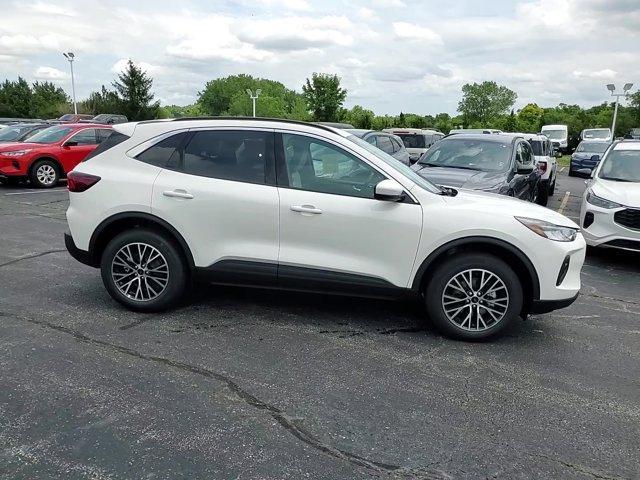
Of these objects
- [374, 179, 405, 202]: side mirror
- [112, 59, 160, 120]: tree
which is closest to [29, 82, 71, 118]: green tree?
[112, 59, 160, 120]: tree

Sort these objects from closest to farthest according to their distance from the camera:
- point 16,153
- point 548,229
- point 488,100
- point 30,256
A: point 548,229
point 30,256
point 16,153
point 488,100

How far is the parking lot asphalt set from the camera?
280 cm

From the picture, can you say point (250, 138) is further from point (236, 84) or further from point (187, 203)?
point (236, 84)

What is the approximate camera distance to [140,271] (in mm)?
4770

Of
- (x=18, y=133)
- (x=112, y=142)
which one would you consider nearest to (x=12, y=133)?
(x=18, y=133)

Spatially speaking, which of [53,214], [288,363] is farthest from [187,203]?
[53,214]

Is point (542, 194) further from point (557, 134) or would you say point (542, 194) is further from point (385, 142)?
point (557, 134)

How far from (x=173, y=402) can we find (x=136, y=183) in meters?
2.13

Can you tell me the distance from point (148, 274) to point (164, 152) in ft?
3.62

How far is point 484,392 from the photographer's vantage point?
A: 359cm

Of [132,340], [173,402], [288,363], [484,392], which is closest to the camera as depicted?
[173,402]

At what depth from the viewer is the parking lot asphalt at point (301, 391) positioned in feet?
9.20

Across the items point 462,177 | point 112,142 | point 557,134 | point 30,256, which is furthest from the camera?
point 557,134

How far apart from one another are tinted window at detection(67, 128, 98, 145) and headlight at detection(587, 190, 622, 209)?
40.1 ft
